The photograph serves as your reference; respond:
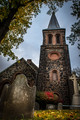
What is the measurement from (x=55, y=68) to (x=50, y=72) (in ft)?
3.63

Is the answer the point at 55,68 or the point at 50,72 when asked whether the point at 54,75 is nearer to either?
the point at 50,72

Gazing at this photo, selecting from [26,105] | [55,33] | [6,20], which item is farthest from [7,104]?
[55,33]

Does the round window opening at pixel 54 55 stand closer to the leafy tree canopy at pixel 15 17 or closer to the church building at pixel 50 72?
the church building at pixel 50 72

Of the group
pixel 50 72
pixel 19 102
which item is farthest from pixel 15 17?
pixel 50 72

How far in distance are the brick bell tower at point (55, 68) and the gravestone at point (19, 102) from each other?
9199 mm

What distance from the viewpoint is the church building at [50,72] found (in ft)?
41.5

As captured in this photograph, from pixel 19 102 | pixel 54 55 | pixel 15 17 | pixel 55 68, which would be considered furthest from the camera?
pixel 54 55

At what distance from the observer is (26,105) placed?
3.44 meters

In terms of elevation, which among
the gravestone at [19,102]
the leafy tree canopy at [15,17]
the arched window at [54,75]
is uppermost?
the leafy tree canopy at [15,17]

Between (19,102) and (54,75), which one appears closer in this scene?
(19,102)

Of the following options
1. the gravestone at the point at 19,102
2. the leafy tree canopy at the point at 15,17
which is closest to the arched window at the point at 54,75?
the leafy tree canopy at the point at 15,17

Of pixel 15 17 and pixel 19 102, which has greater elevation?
pixel 15 17

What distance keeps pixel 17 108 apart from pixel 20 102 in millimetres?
226

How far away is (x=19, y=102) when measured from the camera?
3.39 m
